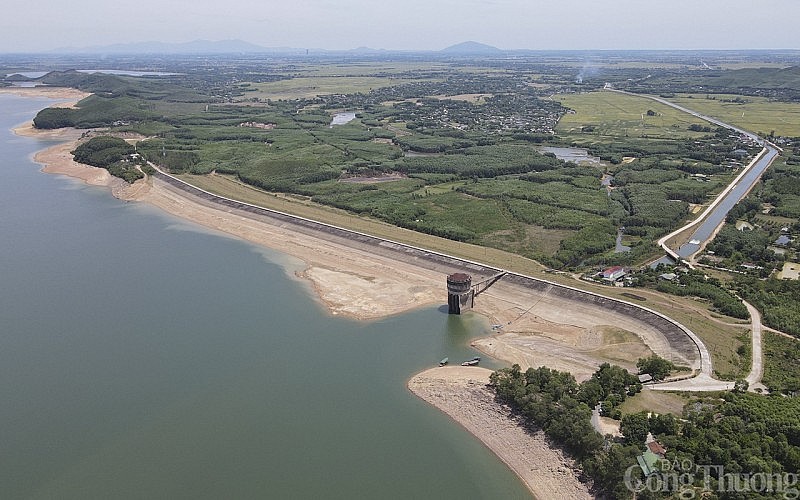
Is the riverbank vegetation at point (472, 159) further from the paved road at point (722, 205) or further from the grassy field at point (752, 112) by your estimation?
the grassy field at point (752, 112)

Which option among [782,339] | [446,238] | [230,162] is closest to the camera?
[782,339]

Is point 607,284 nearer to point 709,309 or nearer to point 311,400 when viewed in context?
point 709,309

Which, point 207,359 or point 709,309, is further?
point 709,309

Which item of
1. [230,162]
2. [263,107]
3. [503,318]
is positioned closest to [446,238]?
[503,318]

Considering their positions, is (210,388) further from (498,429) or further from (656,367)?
(656,367)

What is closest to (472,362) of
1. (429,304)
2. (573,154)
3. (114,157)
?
(429,304)

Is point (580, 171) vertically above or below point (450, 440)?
above
